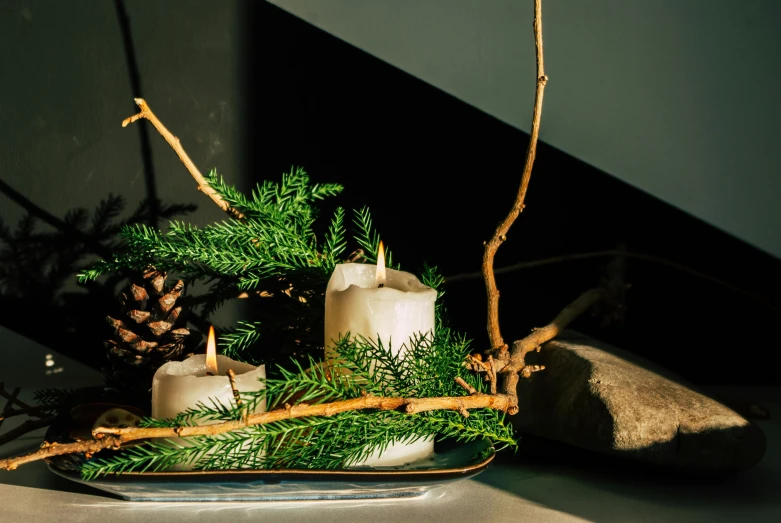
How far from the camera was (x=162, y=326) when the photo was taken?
79cm

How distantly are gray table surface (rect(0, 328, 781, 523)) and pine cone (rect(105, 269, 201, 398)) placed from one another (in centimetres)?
12

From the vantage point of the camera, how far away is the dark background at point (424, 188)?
0.98 m

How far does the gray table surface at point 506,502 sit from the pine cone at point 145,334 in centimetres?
12

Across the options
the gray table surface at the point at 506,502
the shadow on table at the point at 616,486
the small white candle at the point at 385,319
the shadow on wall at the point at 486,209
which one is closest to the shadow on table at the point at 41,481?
the gray table surface at the point at 506,502

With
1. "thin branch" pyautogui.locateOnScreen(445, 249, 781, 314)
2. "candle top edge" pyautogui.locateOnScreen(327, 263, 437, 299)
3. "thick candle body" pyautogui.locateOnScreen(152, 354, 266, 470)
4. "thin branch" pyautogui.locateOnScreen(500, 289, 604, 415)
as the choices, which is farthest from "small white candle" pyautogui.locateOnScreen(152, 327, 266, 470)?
"thin branch" pyautogui.locateOnScreen(445, 249, 781, 314)

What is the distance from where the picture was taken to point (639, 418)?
683 mm

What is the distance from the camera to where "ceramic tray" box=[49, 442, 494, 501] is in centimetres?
57

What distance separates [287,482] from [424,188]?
51 centimetres

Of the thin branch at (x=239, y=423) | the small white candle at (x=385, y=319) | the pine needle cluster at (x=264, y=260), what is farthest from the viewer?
the pine needle cluster at (x=264, y=260)

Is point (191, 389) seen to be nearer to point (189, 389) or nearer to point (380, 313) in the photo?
point (189, 389)

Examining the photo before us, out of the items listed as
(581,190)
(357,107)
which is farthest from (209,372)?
(581,190)

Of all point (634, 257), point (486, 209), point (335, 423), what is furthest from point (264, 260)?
point (634, 257)

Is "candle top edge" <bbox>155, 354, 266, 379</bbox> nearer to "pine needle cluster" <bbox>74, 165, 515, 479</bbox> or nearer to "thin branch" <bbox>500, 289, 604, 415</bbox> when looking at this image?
"pine needle cluster" <bbox>74, 165, 515, 479</bbox>

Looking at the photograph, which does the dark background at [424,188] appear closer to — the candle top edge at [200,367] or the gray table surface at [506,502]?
the gray table surface at [506,502]
